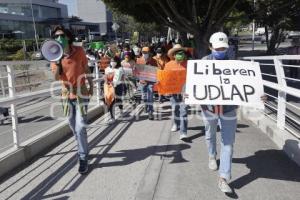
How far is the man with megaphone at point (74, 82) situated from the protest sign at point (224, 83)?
1469mm

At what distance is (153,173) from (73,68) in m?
1.76

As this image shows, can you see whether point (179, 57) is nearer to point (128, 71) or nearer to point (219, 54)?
point (219, 54)

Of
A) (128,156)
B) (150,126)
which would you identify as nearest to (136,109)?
(150,126)

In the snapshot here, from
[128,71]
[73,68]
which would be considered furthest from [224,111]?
[128,71]

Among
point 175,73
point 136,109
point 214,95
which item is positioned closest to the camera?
point 214,95

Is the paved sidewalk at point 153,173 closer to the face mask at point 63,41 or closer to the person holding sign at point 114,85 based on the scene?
the face mask at point 63,41

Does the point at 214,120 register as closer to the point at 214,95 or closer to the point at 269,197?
the point at 214,95

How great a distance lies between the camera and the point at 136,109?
11695 millimetres

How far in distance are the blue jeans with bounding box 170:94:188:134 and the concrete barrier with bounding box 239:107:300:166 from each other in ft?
5.01

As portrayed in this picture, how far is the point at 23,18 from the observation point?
8562 cm

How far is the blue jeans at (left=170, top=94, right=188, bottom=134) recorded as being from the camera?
Result: 7680 mm

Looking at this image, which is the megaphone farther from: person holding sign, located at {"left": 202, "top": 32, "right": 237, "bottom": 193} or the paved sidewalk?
person holding sign, located at {"left": 202, "top": 32, "right": 237, "bottom": 193}

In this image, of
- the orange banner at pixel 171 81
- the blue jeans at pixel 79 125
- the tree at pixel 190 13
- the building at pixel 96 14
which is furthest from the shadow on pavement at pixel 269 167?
the building at pixel 96 14

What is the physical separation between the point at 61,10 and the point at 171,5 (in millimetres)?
89098
